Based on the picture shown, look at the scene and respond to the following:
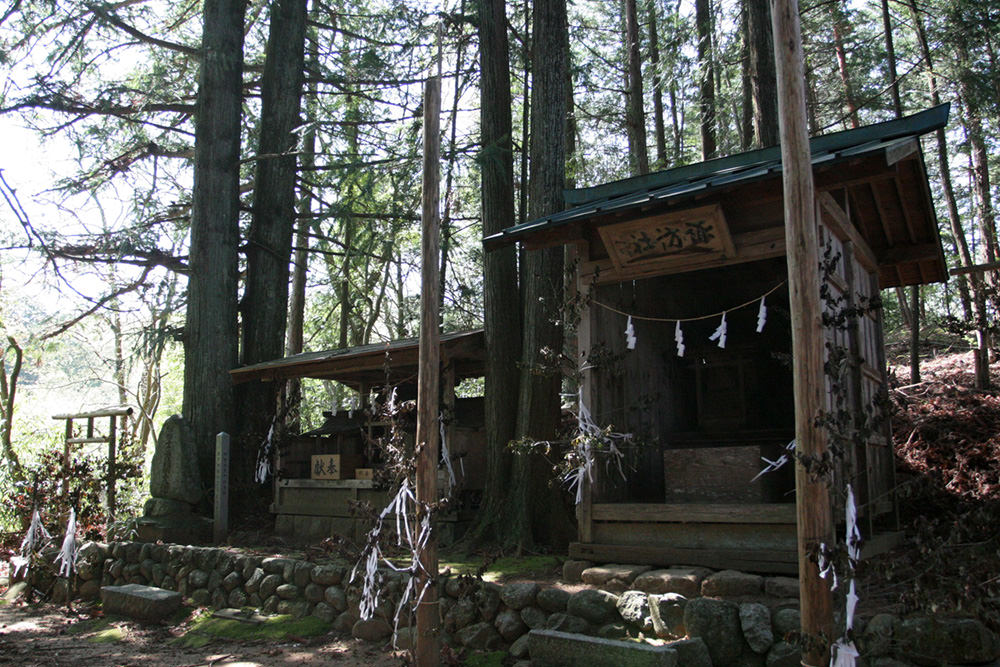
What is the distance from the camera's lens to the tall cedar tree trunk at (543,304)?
7.85 m

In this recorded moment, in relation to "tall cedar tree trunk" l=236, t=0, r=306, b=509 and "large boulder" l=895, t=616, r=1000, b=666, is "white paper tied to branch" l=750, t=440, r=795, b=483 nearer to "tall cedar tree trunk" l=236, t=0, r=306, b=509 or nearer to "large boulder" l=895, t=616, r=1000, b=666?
"large boulder" l=895, t=616, r=1000, b=666

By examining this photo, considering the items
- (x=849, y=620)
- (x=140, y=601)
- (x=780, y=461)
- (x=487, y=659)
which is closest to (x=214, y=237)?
(x=140, y=601)

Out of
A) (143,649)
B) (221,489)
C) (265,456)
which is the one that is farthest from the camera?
(265,456)

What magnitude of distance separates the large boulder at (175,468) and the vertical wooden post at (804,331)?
9.34 metres

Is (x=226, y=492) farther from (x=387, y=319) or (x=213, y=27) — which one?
(x=387, y=319)

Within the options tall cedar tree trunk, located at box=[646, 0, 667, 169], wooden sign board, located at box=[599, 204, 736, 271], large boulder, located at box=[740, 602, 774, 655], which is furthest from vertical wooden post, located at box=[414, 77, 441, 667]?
tall cedar tree trunk, located at box=[646, 0, 667, 169]

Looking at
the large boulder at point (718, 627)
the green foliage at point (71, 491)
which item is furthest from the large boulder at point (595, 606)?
the green foliage at point (71, 491)

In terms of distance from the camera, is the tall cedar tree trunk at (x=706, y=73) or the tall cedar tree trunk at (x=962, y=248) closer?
the tall cedar tree trunk at (x=962, y=248)

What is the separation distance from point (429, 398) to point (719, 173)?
339 cm

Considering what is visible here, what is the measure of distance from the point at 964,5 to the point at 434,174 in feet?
37.0

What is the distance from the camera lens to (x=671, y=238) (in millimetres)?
6168

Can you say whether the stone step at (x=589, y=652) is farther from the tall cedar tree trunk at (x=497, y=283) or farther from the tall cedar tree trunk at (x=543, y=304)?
the tall cedar tree trunk at (x=497, y=283)

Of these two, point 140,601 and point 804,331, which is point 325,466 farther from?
point 804,331

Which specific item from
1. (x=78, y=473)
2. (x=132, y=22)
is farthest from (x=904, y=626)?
(x=132, y=22)
